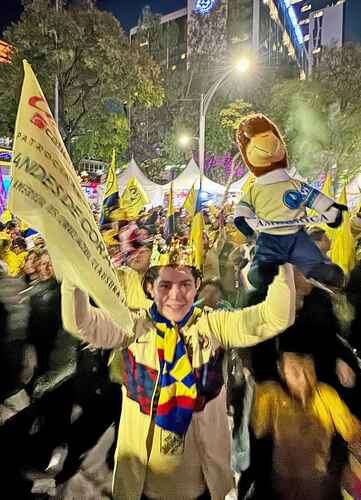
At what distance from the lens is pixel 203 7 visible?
6.15 ft

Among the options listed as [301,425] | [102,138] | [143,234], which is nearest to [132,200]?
[143,234]

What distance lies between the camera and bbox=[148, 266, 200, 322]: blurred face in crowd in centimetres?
179

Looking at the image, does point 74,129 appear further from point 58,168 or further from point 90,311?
point 90,311

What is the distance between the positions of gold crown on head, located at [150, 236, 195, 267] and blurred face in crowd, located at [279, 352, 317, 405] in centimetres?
45

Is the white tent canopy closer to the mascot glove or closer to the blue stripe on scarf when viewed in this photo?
the mascot glove

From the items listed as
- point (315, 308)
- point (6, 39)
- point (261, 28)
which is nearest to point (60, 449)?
point (315, 308)

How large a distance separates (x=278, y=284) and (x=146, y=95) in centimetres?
81

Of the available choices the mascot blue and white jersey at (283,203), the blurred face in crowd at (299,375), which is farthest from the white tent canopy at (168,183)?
the blurred face in crowd at (299,375)

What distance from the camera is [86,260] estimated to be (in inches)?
61.4

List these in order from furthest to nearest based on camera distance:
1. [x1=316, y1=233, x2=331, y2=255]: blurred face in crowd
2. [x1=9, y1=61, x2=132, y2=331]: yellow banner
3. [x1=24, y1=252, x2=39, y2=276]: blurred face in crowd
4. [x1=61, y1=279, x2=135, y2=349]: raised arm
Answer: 1. [x1=24, y1=252, x2=39, y2=276]: blurred face in crowd
2. [x1=316, y1=233, x2=331, y2=255]: blurred face in crowd
3. [x1=61, y1=279, x2=135, y2=349]: raised arm
4. [x1=9, y1=61, x2=132, y2=331]: yellow banner

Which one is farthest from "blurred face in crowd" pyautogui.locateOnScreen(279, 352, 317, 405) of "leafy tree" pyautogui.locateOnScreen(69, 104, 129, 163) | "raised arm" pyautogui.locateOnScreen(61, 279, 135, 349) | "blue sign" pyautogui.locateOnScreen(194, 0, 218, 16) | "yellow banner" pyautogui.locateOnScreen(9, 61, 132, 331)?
"blue sign" pyautogui.locateOnScreen(194, 0, 218, 16)

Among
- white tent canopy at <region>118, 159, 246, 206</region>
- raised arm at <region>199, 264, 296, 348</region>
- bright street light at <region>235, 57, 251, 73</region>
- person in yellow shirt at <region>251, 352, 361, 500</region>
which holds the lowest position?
person in yellow shirt at <region>251, 352, 361, 500</region>

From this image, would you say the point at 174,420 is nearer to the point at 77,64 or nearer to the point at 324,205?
the point at 324,205

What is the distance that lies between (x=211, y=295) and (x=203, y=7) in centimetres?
97
